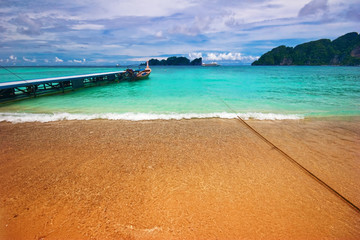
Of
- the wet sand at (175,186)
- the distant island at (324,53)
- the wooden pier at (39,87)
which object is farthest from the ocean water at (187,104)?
the distant island at (324,53)

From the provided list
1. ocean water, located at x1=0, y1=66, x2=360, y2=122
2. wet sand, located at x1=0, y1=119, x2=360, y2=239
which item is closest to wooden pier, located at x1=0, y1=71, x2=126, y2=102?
ocean water, located at x1=0, y1=66, x2=360, y2=122

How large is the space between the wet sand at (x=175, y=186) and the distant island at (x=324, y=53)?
556 ft

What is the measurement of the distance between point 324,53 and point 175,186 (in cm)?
18585

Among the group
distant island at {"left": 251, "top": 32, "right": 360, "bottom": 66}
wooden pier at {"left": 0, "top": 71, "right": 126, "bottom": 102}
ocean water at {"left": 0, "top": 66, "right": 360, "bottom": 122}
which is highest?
distant island at {"left": 251, "top": 32, "right": 360, "bottom": 66}

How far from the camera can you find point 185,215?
2.44 m

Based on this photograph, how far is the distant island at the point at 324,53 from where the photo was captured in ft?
421

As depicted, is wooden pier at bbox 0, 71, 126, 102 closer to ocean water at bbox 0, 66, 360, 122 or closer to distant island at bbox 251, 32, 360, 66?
ocean water at bbox 0, 66, 360, 122

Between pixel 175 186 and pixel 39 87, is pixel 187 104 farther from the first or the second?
pixel 39 87

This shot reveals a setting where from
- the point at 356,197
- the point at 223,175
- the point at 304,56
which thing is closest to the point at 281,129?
the point at 356,197

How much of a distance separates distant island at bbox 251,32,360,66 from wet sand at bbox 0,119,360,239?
16945cm

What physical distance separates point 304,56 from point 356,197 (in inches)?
7218

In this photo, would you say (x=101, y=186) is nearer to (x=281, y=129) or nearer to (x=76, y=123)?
(x=76, y=123)

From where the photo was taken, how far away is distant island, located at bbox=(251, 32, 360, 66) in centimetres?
12825

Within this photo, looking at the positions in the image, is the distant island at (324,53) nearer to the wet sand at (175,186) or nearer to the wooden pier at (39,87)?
the wooden pier at (39,87)
